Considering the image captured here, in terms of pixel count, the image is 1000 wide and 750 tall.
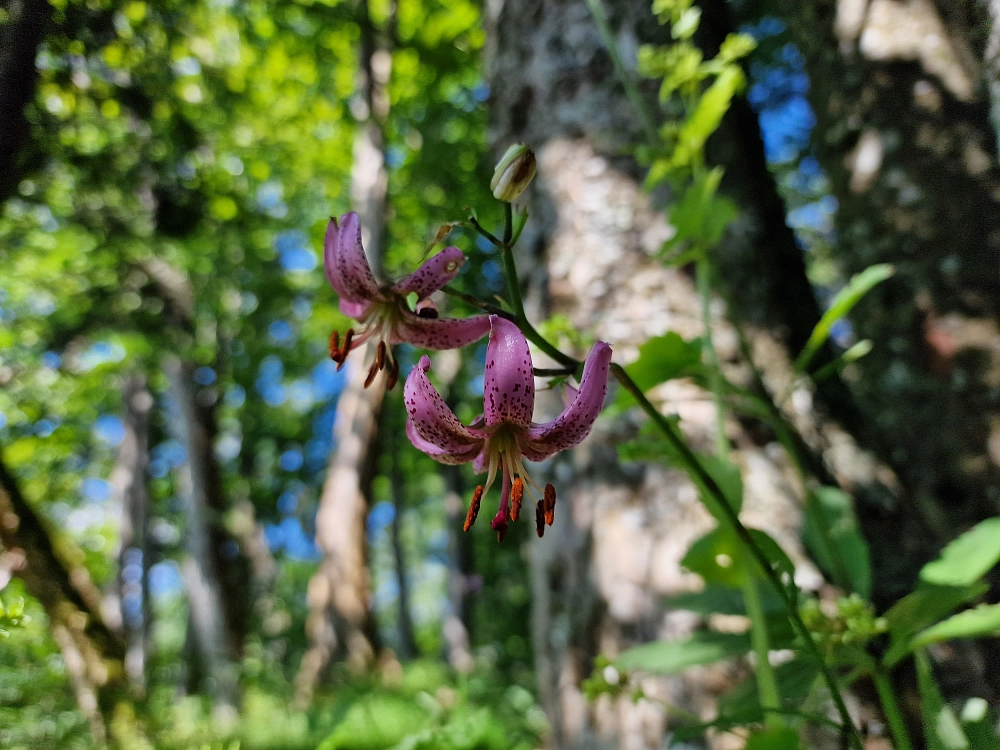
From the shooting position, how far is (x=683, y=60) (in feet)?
2.87

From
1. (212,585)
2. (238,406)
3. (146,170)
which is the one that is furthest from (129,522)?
(146,170)

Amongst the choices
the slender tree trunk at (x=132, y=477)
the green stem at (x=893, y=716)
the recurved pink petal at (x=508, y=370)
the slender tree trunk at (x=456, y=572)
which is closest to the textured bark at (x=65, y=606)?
the recurved pink petal at (x=508, y=370)

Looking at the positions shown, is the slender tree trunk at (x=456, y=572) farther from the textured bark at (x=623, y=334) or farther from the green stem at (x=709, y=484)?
the green stem at (x=709, y=484)

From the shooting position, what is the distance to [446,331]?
656 mm

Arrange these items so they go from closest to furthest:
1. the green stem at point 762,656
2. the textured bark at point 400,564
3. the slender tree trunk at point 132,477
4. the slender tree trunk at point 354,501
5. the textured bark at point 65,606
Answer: the green stem at point 762,656 < the textured bark at point 65,606 < the slender tree trunk at point 354,501 < the slender tree trunk at point 132,477 < the textured bark at point 400,564

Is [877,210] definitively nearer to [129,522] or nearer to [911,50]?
[911,50]

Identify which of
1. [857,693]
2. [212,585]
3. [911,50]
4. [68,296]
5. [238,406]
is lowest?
[857,693]

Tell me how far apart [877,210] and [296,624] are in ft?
47.4

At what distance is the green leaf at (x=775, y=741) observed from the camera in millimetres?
495

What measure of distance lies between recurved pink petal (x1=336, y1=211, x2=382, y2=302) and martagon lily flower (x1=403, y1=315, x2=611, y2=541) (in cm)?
13

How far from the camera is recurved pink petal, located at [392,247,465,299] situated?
0.61 metres

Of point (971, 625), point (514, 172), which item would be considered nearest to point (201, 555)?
point (514, 172)

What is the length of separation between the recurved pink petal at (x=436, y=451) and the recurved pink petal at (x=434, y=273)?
0.46ft

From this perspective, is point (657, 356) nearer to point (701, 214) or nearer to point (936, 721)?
point (701, 214)
